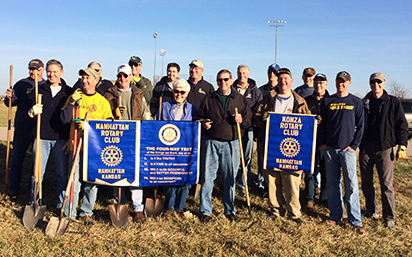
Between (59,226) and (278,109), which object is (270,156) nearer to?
(278,109)

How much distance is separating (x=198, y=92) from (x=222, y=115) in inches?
54.9

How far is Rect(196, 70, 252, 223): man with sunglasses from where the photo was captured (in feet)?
18.2

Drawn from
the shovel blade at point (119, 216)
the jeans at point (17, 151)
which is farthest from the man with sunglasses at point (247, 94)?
the jeans at point (17, 151)

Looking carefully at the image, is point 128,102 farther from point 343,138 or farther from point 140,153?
point 343,138

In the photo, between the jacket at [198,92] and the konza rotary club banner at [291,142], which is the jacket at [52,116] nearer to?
the jacket at [198,92]

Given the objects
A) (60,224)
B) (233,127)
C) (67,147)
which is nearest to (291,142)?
(233,127)

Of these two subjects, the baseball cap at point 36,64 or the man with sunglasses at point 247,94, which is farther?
Result: the man with sunglasses at point 247,94

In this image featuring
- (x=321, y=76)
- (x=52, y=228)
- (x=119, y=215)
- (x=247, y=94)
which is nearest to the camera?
(x=52, y=228)

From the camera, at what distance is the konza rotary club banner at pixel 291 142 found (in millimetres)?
5672

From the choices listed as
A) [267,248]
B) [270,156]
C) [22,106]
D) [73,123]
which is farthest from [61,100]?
[267,248]

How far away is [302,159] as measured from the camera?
5.72m

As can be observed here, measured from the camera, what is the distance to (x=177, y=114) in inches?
227

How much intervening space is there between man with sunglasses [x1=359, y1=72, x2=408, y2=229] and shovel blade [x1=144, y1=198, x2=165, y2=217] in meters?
3.70

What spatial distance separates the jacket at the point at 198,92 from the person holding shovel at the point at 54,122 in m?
2.29
